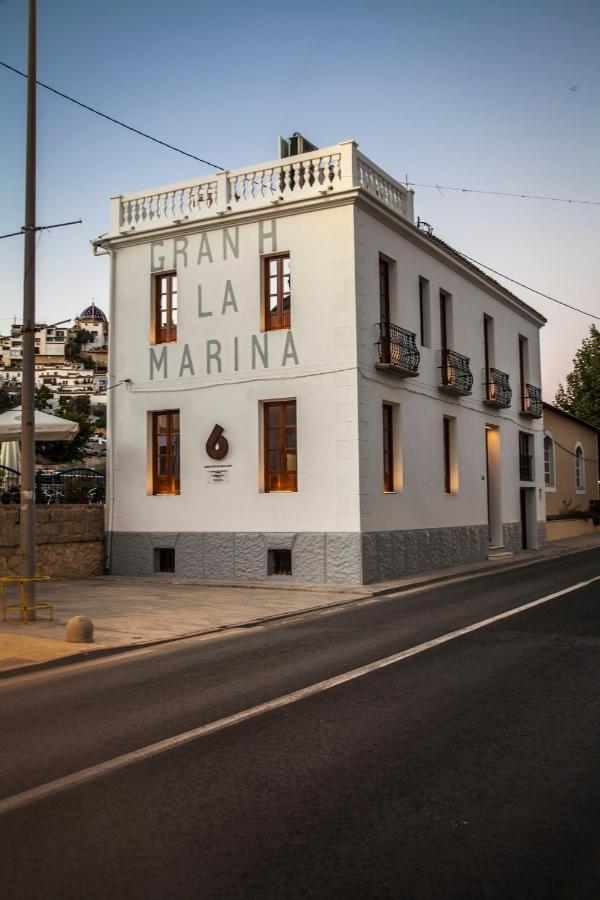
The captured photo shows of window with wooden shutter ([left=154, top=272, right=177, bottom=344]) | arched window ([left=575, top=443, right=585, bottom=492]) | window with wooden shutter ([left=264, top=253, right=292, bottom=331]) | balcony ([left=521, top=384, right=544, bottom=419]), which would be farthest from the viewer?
arched window ([left=575, top=443, right=585, bottom=492])

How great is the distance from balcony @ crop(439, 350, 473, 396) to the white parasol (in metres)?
9.68

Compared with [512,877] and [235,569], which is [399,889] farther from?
[235,569]

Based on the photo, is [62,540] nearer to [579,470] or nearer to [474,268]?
[474,268]

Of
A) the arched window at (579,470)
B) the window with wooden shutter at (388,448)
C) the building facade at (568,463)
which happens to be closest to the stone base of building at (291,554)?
the window with wooden shutter at (388,448)

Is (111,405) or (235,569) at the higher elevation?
(111,405)

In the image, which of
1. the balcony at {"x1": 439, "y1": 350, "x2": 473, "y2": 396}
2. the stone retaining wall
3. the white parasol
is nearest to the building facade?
the balcony at {"x1": 439, "y1": 350, "x2": 473, "y2": 396}

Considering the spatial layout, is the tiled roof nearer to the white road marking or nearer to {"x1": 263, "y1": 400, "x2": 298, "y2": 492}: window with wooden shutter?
{"x1": 263, "y1": 400, "x2": 298, "y2": 492}: window with wooden shutter

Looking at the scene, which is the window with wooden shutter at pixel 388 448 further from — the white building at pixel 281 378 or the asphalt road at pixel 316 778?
the asphalt road at pixel 316 778

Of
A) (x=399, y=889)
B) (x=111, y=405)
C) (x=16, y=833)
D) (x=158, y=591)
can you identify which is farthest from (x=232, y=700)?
(x=111, y=405)

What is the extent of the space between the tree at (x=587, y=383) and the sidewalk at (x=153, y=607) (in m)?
35.3

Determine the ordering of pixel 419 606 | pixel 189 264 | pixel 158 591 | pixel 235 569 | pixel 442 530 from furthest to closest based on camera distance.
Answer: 1. pixel 442 530
2. pixel 189 264
3. pixel 235 569
4. pixel 158 591
5. pixel 419 606

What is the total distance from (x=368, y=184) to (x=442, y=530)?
29.4 feet

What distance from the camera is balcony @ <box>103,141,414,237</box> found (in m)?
18.7

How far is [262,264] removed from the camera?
1966 cm
